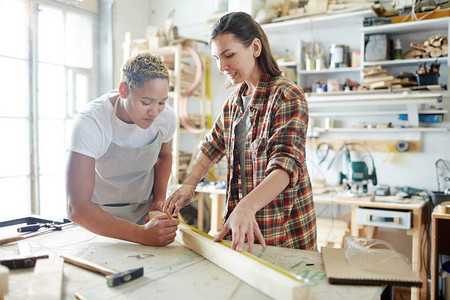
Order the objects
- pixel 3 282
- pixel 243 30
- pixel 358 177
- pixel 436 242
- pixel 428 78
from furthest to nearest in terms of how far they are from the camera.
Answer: pixel 358 177 → pixel 428 78 → pixel 436 242 → pixel 243 30 → pixel 3 282

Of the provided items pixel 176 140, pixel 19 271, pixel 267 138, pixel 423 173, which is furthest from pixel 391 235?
pixel 19 271

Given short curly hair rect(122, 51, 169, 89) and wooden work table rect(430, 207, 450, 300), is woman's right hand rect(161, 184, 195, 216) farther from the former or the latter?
wooden work table rect(430, 207, 450, 300)

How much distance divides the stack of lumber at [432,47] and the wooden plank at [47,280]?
315 cm

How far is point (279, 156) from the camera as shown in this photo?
130cm

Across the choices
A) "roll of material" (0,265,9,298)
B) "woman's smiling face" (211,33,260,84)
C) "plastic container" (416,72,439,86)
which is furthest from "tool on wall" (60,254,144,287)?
"plastic container" (416,72,439,86)

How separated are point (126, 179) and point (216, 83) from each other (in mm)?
2986

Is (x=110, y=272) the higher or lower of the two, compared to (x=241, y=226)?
lower

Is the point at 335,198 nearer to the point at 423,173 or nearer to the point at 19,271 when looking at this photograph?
the point at 423,173

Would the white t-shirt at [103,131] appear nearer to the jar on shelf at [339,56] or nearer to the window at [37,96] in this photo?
the window at [37,96]

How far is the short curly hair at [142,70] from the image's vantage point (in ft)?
4.71

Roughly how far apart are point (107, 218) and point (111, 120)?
368mm

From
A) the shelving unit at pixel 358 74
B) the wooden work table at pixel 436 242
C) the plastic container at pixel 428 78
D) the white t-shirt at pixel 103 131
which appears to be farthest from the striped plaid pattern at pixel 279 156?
the plastic container at pixel 428 78

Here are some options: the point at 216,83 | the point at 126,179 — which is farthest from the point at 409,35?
the point at 126,179

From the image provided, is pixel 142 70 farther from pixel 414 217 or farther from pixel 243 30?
pixel 414 217
